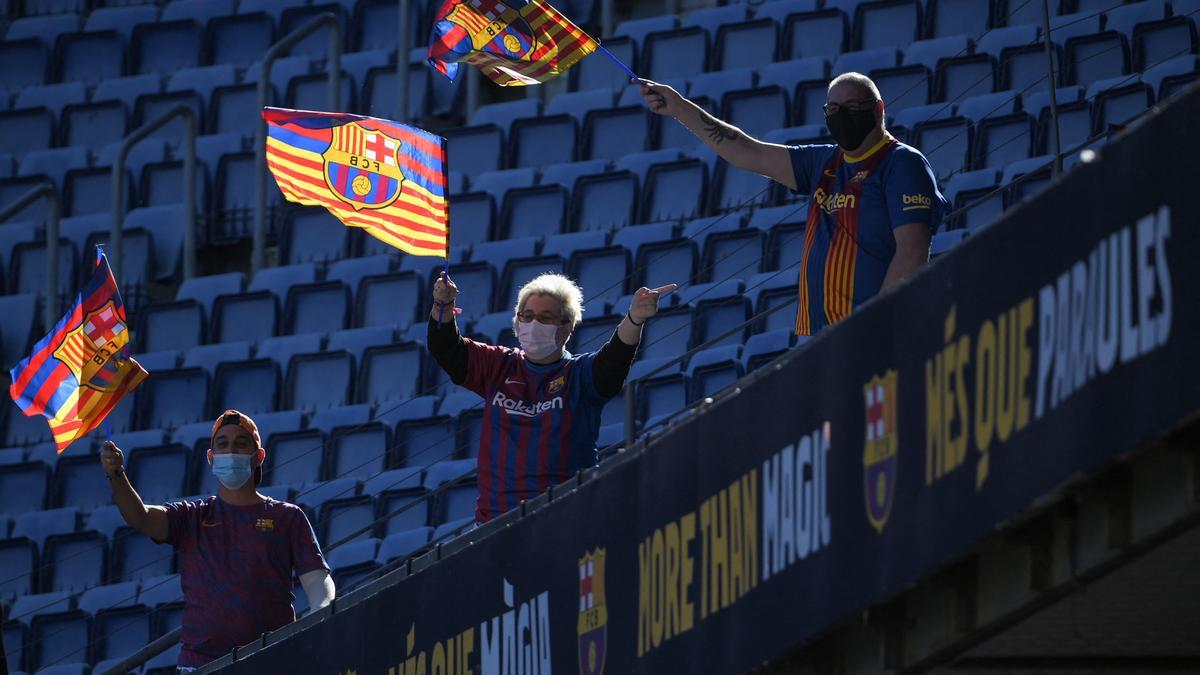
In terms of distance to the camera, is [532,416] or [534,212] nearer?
[532,416]

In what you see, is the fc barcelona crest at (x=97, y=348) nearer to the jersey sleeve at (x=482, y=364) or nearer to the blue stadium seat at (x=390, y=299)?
→ the jersey sleeve at (x=482, y=364)

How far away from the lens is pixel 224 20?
15609 mm

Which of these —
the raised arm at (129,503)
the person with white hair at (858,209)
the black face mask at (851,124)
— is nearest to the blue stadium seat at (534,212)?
the raised arm at (129,503)

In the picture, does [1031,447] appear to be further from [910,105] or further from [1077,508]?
[910,105]

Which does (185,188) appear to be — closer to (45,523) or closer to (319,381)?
(319,381)

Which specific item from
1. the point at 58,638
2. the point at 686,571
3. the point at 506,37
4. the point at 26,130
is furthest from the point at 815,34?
the point at 686,571

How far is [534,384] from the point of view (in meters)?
7.10

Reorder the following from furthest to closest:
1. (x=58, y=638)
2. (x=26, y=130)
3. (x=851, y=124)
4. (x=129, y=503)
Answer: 1. (x=26, y=130)
2. (x=58, y=638)
3. (x=129, y=503)
4. (x=851, y=124)

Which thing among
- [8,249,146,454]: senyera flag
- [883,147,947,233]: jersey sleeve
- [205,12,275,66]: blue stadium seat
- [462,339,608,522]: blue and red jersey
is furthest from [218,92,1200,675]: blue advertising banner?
[205,12,275,66]: blue stadium seat

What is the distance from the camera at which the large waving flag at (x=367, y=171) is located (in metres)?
8.26

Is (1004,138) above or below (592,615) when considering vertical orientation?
above

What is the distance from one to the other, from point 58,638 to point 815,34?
4.92 meters

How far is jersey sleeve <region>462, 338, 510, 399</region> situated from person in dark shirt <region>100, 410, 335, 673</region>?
34.2 inches

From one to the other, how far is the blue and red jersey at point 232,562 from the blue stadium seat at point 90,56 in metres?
8.55
